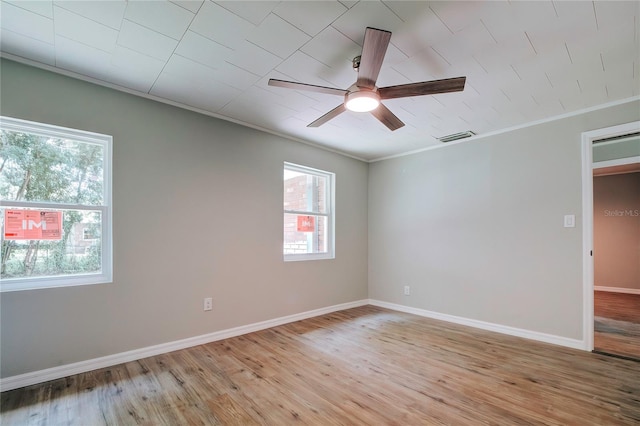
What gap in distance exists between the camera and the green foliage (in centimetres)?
228

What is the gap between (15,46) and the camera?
2090mm

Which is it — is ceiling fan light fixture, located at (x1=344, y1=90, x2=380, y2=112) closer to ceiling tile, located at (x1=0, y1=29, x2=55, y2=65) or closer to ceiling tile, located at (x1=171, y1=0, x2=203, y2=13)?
ceiling tile, located at (x1=171, y1=0, x2=203, y2=13)

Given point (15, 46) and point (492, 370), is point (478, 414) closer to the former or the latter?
point (492, 370)

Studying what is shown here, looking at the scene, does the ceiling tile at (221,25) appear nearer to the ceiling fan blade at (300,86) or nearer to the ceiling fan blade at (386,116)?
the ceiling fan blade at (300,86)

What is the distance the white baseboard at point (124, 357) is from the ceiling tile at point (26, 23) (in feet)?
7.96

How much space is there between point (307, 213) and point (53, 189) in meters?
2.75

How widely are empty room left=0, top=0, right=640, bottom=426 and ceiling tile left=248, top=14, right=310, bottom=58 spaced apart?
20 mm

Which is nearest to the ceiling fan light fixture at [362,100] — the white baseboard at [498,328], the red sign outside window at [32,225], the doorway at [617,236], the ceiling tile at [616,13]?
the ceiling tile at [616,13]

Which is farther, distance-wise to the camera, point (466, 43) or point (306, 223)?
point (306, 223)

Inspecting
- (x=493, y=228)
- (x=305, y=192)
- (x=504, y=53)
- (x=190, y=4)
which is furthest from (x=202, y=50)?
(x=493, y=228)

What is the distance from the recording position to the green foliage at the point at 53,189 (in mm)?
2275

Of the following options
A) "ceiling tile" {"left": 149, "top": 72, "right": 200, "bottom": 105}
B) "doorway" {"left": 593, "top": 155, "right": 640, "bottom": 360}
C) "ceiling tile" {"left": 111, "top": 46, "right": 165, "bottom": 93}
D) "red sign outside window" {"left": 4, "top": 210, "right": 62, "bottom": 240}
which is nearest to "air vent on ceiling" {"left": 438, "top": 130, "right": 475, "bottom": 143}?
"ceiling tile" {"left": 149, "top": 72, "right": 200, "bottom": 105}

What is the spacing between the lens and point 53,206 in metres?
2.41

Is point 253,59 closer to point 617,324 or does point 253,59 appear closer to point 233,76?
point 233,76
